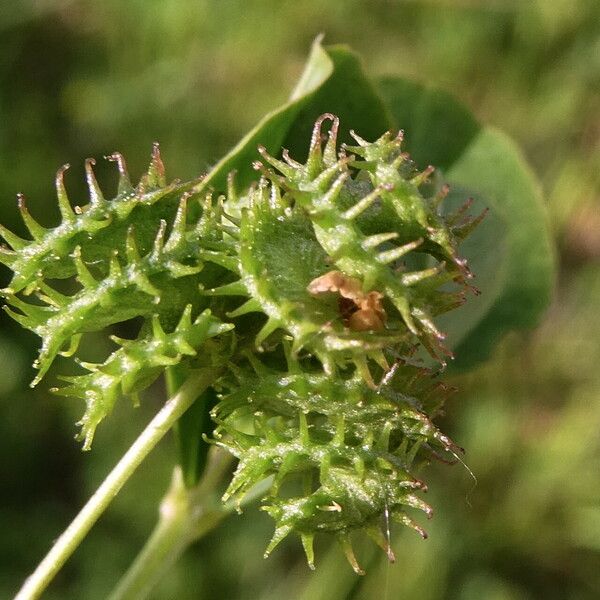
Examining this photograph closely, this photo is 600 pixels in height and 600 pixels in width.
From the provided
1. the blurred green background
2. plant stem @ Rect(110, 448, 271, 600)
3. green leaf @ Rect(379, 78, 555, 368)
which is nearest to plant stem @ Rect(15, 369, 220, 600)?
plant stem @ Rect(110, 448, 271, 600)

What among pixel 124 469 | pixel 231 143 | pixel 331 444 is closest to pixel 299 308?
pixel 331 444

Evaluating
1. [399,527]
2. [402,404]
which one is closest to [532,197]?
[402,404]

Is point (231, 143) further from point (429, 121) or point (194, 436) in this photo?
point (194, 436)

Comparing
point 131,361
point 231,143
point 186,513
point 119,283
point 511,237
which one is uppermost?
point 119,283

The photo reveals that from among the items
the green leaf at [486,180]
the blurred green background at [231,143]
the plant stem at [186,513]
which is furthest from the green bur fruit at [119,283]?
the blurred green background at [231,143]

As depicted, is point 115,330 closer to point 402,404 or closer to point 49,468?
point 49,468

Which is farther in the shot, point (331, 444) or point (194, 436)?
point (194, 436)

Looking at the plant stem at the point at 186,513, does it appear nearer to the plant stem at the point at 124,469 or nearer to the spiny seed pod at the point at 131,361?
the plant stem at the point at 124,469
